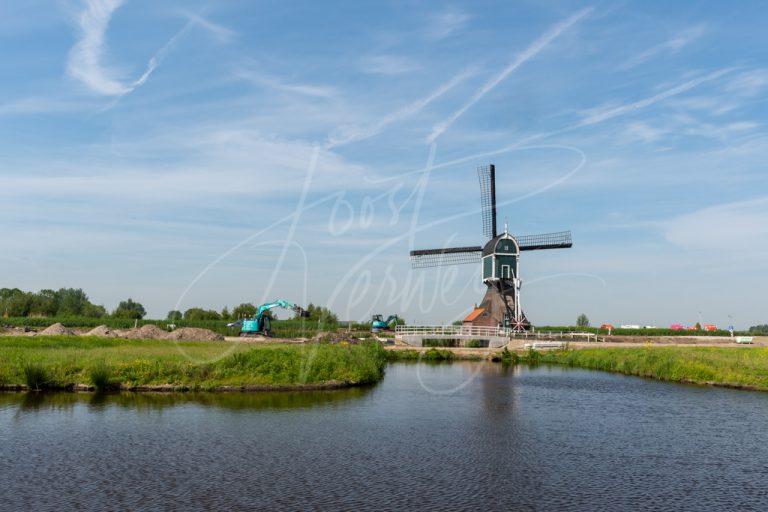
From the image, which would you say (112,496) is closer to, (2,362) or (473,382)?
(2,362)

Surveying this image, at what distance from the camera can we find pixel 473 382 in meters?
42.4

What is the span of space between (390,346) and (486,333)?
12.3 metres

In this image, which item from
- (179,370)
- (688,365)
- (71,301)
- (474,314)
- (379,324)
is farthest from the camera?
(71,301)

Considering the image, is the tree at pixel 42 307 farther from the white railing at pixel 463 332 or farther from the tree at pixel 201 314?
the white railing at pixel 463 332

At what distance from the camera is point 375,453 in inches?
801

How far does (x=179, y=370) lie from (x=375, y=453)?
679 inches

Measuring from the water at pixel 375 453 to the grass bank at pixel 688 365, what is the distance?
8.34m

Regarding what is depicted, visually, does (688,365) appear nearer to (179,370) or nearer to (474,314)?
(474,314)

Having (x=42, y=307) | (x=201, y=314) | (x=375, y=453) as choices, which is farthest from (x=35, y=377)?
(x=42, y=307)

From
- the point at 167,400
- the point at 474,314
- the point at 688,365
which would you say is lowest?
the point at 167,400

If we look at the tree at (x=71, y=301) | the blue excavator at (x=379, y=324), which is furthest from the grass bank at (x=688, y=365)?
the tree at (x=71, y=301)

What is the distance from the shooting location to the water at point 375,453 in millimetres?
15886

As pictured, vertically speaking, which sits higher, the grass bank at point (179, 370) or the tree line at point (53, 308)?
the tree line at point (53, 308)

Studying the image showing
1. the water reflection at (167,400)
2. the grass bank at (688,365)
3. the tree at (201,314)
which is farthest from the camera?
the tree at (201,314)
